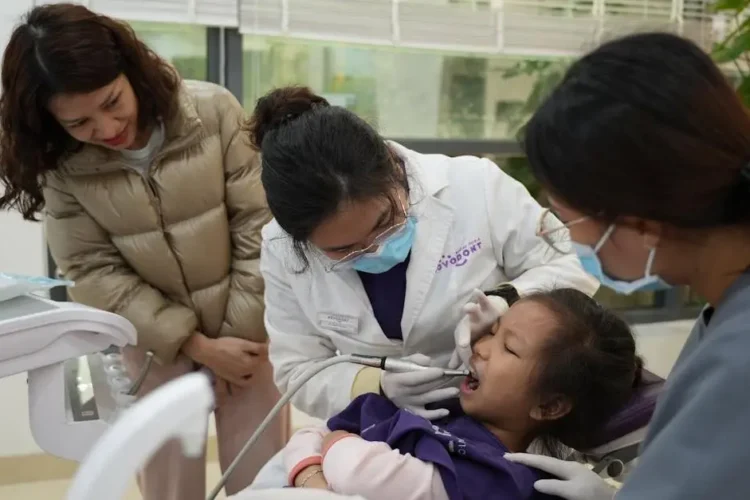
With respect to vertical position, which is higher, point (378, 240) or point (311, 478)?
point (378, 240)

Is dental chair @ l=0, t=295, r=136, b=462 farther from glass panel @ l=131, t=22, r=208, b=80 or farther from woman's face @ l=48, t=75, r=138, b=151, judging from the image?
glass panel @ l=131, t=22, r=208, b=80

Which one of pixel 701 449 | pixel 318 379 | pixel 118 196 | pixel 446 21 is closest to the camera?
pixel 701 449

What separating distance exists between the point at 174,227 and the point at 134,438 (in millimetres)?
1270

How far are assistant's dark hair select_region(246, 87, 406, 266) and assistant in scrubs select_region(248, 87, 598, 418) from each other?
0.01 meters

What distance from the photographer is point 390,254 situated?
4.60 feet

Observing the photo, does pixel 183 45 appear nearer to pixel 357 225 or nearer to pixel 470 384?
pixel 357 225

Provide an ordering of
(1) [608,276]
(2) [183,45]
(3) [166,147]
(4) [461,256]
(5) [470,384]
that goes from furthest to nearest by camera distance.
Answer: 1. (2) [183,45]
2. (3) [166,147]
3. (4) [461,256]
4. (5) [470,384]
5. (1) [608,276]

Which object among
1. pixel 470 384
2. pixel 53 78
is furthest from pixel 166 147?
pixel 470 384

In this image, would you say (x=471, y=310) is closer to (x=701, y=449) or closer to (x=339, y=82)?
(x=701, y=449)

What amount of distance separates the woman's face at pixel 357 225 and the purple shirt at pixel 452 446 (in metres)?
0.29

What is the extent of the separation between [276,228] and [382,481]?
22.6 inches

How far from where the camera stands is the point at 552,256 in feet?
5.08

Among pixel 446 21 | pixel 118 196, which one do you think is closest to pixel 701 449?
pixel 118 196

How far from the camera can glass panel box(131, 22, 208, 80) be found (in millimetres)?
2771
